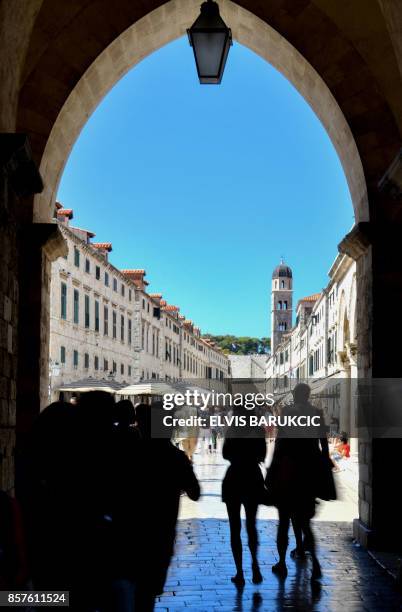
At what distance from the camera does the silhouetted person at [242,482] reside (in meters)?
7.29

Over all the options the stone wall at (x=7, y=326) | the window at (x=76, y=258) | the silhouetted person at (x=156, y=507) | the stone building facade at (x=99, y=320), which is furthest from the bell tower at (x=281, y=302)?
the silhouetted person at (x=156, y=507)

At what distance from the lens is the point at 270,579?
24.7 feet

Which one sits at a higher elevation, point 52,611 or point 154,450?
point 154,450

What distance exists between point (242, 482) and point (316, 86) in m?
5.25

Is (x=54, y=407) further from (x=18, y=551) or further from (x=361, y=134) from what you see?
(x=361, y=134)

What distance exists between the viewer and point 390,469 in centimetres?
895

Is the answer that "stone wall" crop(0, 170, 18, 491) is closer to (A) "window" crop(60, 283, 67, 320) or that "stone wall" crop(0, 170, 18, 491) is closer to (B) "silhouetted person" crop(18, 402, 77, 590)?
(B) "silhouetted person" crop(18, 402, 77, 590)

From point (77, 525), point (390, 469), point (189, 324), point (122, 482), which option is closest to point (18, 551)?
point (77, 525)

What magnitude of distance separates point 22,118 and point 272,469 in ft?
16.9

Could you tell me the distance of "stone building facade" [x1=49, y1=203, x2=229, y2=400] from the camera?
34250mm

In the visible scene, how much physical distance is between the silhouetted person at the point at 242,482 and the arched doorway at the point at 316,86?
2178mm

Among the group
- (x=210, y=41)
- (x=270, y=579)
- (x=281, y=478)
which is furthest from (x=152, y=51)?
(x=270, y=579)

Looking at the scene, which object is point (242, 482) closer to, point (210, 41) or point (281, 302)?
point (210, 41)

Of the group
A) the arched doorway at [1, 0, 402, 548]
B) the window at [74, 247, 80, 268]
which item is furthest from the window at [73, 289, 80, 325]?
the arched doorway at [1, 0, 402, 548]
